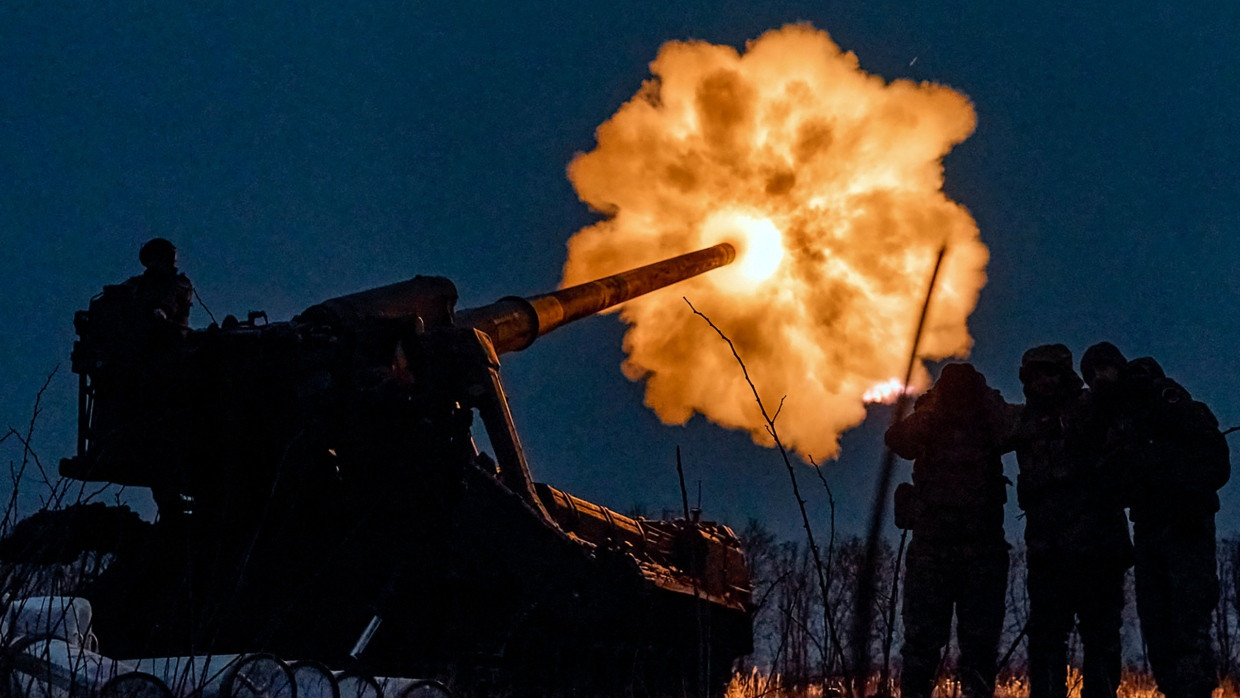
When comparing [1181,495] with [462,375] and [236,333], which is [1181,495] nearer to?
[462,375]

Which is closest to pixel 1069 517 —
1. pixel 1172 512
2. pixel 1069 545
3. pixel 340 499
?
pixel 1069 545

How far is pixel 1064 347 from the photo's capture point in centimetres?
836

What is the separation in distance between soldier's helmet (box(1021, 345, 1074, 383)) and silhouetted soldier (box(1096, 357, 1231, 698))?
475 mm

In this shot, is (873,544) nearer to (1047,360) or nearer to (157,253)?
(1047,360)

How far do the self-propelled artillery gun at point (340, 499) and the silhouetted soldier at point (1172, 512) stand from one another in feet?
10.0

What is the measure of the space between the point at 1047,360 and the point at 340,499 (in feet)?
18.1

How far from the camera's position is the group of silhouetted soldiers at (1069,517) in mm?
7598

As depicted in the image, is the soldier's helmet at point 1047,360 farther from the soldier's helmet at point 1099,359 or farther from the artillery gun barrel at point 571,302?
the artillery gun barrel at point 571,302

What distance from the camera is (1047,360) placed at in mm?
8234

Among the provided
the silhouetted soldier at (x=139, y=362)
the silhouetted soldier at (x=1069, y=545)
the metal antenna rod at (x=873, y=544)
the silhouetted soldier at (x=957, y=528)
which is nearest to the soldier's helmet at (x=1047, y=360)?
the silhouetted soldier at (x=1069, y=545)

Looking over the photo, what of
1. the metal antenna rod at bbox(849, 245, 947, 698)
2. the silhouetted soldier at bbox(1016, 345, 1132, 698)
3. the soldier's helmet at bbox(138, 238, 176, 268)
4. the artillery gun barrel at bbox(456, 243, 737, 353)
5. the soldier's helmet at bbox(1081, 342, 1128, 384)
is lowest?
the metal antenna rod at bbox(849, 245, 947, 698)

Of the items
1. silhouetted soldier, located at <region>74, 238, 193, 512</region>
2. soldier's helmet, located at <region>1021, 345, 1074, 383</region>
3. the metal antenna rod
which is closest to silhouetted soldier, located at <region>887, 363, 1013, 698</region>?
soldier's helmet, located at <region>1021, 345, 1074, 383</region>

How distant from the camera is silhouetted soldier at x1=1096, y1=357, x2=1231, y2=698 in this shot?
739 cm

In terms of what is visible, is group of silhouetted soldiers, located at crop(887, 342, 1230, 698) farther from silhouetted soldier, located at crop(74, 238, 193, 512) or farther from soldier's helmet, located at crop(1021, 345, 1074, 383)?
silhouetted soldier, located at crop(74, 238, 193, 512)
